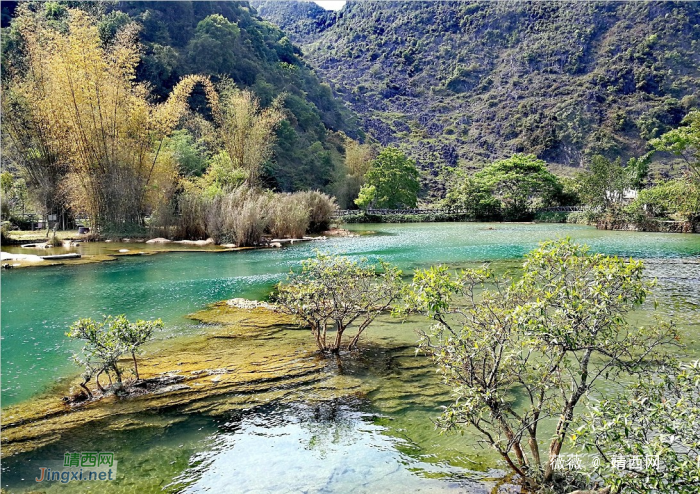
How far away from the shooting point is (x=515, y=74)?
357 feet

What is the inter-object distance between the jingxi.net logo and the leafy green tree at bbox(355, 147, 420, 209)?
49412 mm

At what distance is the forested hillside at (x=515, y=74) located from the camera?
89.4 m

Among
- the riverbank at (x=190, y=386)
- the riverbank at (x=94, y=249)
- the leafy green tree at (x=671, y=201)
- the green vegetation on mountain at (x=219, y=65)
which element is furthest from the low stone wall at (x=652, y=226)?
the riverbank at (x=190, y=386)

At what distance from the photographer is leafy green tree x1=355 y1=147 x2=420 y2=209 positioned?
177ft

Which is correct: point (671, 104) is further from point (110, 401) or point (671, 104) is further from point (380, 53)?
point (110, 401)

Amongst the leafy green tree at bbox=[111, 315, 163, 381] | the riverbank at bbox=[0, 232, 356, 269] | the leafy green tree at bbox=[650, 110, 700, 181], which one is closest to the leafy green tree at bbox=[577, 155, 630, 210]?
the leafy green tree at bbox=[650, 110, 700, 181]

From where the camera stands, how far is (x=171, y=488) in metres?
4.06

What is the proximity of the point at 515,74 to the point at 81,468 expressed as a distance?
391 feet

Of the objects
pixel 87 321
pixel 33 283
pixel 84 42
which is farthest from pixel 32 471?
pixel 84 42

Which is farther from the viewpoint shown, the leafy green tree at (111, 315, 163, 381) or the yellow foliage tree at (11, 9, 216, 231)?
the yellow foliage tree at (11, 9, 216, 231)

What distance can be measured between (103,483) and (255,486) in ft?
4.36

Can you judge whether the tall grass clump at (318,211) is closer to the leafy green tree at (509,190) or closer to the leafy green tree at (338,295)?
the leafy green tree at (509,190)

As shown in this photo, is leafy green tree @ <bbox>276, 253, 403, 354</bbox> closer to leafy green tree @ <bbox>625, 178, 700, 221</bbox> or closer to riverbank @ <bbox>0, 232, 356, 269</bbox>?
riverbank @ <bbox>0, 232, 356, 269</bbox>

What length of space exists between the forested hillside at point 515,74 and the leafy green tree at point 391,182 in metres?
26.7
